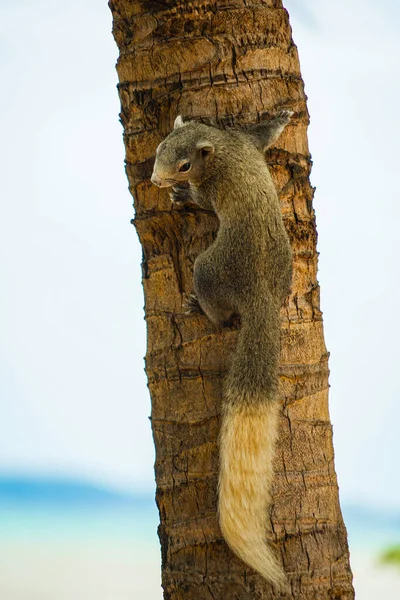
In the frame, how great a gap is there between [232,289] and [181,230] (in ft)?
1.42

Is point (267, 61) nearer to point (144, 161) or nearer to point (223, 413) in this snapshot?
point (144, 161)

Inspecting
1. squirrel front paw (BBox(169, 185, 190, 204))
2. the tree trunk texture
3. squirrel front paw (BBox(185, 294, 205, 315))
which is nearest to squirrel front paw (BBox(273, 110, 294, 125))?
the tree trunk texture

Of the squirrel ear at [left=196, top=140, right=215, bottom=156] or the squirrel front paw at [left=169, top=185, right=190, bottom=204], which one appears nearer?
the squirrel ear at [left=196, top=140, right=215, bottom=156]

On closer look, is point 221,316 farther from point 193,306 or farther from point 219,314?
point 193,306

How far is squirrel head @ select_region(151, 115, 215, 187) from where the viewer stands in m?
4.71

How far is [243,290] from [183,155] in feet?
2.09

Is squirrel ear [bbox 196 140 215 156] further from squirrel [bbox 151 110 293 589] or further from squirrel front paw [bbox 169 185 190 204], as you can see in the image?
squirrel front paw [bbox 169 185 190 204]

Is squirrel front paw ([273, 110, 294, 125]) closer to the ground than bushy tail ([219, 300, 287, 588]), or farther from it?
farther from it

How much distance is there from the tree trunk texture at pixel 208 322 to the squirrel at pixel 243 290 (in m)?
0.11

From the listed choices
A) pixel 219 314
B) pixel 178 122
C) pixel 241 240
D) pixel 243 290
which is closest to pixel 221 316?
pixel 219 314

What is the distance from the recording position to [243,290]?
4.65m

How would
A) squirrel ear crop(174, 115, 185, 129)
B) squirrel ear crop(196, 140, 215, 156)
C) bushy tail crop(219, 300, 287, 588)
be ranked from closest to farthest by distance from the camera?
bushy tail crop(219, 300, 287, 588)
squirrel ear crop(196, 140, 215, 156)
squirrel ear crop(174, 115, 185, 129)

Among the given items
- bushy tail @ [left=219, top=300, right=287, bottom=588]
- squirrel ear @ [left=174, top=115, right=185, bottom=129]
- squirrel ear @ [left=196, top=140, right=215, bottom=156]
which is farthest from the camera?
squirrel ear @ [left=174, top=115, right=185, bottom=129]

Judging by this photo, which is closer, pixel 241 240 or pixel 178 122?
pixel 241 240
